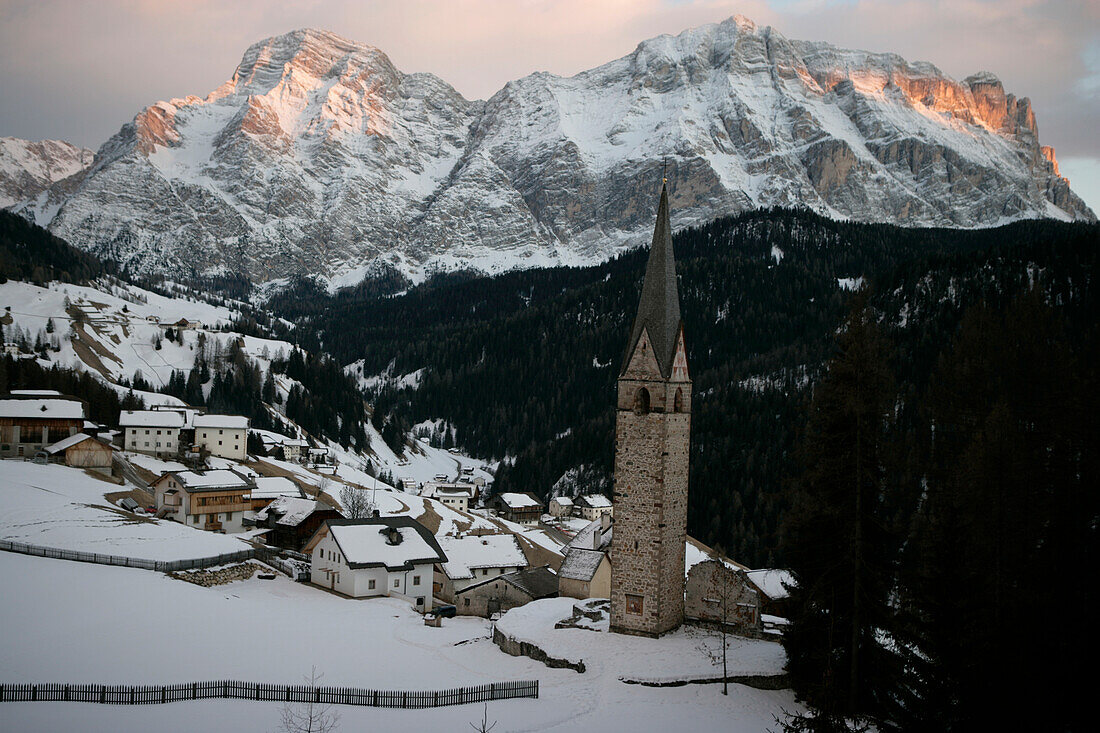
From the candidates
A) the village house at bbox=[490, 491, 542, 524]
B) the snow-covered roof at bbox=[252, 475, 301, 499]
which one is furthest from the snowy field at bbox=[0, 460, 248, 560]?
the village house at bbox=[490, 491, 542, 524]

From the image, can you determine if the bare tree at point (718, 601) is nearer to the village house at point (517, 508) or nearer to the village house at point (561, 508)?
the village house at point (517, 508)

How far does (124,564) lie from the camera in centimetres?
4875

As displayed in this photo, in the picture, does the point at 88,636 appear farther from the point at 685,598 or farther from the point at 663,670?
the point at 685,598

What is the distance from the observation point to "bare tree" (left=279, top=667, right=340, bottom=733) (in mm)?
25234

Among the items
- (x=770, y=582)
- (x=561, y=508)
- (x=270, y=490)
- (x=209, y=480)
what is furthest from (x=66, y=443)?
(x=561, y=508)

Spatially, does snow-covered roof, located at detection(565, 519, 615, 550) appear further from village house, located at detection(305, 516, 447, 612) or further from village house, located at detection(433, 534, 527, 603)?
village house, located at detection(305, 516, 447, 612)

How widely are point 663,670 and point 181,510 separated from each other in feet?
183

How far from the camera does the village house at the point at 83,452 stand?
257ft

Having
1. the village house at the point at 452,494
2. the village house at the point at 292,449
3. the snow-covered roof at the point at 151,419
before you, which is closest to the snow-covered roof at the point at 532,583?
→ the snow-covered roof at the point at 151,419

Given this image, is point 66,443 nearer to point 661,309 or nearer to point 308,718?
point 308,718

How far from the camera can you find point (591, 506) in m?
133

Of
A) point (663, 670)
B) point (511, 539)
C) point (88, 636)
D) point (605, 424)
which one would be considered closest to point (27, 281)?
point (605, 424)

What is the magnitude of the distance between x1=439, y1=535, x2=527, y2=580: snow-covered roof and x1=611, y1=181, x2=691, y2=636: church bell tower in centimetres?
2654

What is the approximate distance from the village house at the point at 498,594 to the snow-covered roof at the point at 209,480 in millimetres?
29664
